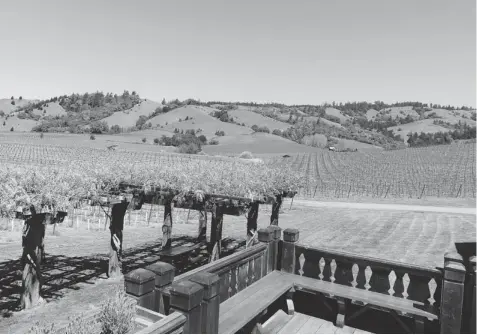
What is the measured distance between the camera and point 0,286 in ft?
31.1

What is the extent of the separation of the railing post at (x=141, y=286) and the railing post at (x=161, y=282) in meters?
0.13

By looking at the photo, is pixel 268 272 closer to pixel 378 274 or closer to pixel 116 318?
pixel 378 274

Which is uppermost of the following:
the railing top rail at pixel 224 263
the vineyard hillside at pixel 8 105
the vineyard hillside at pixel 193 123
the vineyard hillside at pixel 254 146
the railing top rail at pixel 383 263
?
the vineyard hillside at pixel 8 105

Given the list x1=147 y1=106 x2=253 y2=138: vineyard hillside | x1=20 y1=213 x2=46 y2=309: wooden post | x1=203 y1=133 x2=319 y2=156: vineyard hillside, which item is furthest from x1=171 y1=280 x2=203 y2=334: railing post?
x1=147 y1=106 x2=253 y2=138: vineyard hillside

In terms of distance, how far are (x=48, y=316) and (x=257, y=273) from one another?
4.31m

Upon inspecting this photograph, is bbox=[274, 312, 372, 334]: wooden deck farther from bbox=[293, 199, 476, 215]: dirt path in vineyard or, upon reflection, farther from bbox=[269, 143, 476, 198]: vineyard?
bbox=[293, 199, 476, 215]: dirt path in vineyard

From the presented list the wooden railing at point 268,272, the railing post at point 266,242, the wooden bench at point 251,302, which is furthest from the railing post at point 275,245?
the wooden bench at point 251,302

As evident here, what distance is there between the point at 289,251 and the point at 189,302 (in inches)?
160

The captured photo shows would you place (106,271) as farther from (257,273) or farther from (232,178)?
(257,273)

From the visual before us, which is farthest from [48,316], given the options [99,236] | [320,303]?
[99,236]

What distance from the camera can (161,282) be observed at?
16.3 ft

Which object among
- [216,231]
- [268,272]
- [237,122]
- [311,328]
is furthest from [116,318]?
[237,122]

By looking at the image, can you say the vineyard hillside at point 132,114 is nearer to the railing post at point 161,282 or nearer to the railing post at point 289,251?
the railing post at point 289,251

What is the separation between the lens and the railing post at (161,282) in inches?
196
